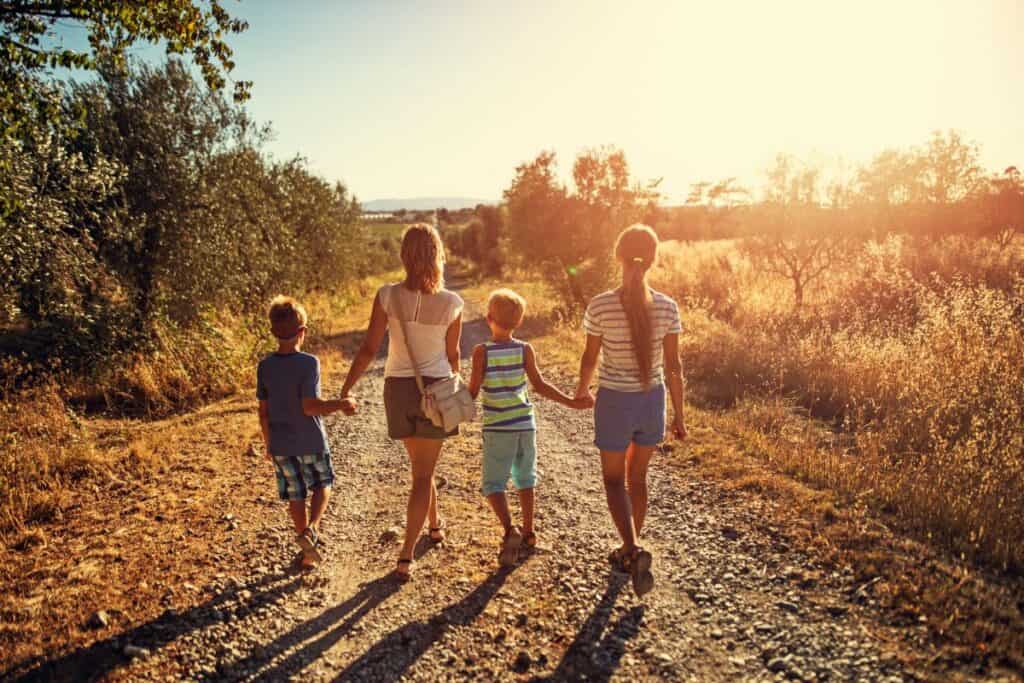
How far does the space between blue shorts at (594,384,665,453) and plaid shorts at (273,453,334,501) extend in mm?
2290

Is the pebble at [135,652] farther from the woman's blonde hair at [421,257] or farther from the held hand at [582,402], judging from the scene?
the held hand at [582,402]

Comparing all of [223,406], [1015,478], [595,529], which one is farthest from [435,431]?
[223,406]

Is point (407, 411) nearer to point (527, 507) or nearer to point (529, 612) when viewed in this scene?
point (527, 507)

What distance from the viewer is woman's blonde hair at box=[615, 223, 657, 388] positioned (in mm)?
3602

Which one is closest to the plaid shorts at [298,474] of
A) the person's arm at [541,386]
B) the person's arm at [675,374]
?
the person's arm at [541,386]

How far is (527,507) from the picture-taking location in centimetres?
438

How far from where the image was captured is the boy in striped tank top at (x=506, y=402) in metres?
4.02

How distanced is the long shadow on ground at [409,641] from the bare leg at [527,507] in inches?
23.2

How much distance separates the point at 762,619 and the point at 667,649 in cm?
80

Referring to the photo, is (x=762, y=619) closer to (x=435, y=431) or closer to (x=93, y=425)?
(x=435, y=431)

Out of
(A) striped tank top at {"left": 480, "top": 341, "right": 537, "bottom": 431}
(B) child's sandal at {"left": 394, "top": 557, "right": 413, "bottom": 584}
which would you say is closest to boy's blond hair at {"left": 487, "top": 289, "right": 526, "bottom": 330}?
(A) striped tank top at {"left": 480, "top": 341, "right": 537, "bottom": 431}

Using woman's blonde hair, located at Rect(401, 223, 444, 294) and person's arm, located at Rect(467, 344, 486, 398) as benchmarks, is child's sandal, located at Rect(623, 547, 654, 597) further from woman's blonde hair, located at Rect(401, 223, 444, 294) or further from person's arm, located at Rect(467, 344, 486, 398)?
woman's blonde hair, located at Rect(401, 223, 444, 294)

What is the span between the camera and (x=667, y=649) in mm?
3350

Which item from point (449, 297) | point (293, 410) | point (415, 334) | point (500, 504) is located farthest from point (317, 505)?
point (449, 297)
